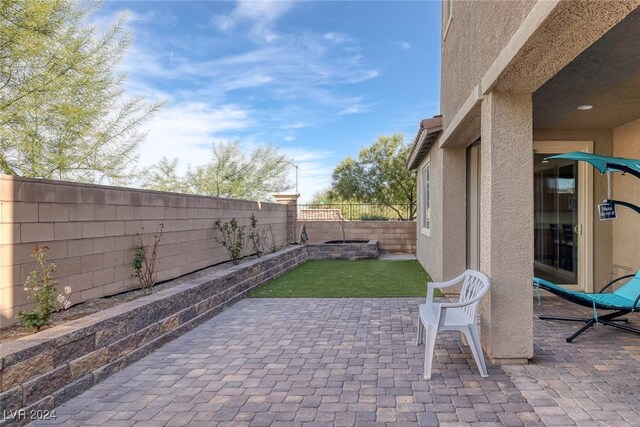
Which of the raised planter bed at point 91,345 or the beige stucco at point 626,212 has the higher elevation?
the beige stucco at point 626,212

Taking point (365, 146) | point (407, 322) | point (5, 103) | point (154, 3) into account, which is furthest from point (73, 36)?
point (365, 146)

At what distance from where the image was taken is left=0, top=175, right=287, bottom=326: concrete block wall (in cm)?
338

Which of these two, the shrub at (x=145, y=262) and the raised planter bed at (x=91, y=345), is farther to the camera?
the shrub at (x=145, y=262)

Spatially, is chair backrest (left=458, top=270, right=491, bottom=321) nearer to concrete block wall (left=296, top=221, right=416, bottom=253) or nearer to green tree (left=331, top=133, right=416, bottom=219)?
concrete block wall (left=296, top=221, right=416, bottom=253)

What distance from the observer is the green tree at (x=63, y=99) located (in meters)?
6.79

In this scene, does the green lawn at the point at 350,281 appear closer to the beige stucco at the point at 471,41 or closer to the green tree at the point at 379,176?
the beige stucco at the point at 471,41

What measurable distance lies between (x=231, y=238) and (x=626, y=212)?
7240 mm

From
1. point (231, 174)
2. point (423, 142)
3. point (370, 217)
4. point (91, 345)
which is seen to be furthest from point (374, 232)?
point (91, 345)

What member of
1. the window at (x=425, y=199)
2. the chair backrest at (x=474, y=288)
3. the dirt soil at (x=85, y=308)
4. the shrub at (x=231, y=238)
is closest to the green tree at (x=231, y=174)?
the shrub at (x=231, y=238)

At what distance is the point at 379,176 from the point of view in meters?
22.9

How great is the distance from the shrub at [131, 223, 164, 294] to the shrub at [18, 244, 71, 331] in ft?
4.37

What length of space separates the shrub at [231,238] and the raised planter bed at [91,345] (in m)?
2.14

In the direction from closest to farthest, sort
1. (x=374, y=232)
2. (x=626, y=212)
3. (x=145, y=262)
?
(x=145, y=262) < (x=626, y=212) < (x=374, y=232)

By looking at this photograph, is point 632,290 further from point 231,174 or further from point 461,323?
point 231,174
